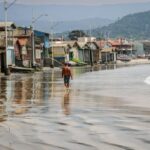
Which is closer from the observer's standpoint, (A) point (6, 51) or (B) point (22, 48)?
(A) point (6, 51)

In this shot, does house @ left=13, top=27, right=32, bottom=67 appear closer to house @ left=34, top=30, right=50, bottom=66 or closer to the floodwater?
house @ left=34, top=30, right=50, bottom=66

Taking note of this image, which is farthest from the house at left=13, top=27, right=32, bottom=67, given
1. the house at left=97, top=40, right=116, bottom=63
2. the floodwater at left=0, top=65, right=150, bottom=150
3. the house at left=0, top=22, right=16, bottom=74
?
the house at left=97, top=40, right=116, bottom=63

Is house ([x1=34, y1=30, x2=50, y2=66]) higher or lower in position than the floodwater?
higher

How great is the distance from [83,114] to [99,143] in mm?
6554

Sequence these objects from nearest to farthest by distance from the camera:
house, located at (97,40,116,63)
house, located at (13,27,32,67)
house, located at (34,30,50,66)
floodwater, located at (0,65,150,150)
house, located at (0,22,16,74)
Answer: floodwater, located at (0,65,150,150)
house, located at (0,22,16,74)
house, located at (13,27,32,67)
house, located at (34,30,50,66)
house, located at (97,40,116,63)

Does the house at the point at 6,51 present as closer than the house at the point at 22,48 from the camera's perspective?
Yes

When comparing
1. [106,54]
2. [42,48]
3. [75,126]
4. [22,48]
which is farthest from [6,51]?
[106,54]

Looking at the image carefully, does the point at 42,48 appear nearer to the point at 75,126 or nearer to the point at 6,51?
the point at 6,51

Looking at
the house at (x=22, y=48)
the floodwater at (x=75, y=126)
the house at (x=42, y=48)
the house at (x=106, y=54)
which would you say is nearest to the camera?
the floodwater at (x=75, y=126)

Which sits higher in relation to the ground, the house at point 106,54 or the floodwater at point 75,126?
the house at point 106,54

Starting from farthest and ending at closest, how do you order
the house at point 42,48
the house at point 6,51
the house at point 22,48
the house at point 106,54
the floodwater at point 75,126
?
the house at point 106,54 < the house at point 42,48 < the house at point 22,48 < the house at point 6,51 < the floodwater at point 75,126

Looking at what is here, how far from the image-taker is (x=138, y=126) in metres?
15.2

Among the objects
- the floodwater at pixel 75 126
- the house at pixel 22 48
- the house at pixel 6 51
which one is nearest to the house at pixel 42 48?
the house at pixel 22 48

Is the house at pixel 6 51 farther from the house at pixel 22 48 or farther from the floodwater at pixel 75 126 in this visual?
the floodwater at pixel 75 126
